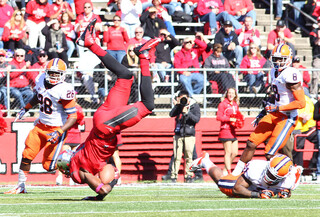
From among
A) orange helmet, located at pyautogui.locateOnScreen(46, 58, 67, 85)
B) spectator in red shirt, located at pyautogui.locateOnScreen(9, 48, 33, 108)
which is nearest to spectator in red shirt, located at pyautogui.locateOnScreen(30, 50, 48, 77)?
spectator in red shirt, located at pyautogui.locateOnScreen(9, 48, 33, 108)

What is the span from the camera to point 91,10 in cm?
1772

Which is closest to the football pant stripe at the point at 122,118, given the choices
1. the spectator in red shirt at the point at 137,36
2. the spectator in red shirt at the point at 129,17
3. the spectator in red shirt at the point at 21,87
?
the spectator in red shirt at the point at 21,87

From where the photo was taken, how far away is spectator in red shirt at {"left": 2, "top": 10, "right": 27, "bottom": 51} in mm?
16891

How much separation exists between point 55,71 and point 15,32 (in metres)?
6.39

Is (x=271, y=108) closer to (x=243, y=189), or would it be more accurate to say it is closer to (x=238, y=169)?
(x=238, y=169)

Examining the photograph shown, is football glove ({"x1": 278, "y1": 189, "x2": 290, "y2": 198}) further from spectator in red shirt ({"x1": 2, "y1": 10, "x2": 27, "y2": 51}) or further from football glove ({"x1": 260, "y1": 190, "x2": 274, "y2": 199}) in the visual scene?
spectator in red shirt ({"x1": 2, "y1": 10, "x2": 27, "y2": 51})

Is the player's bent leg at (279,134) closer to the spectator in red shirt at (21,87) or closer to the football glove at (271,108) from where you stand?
the football glove at (271,108)

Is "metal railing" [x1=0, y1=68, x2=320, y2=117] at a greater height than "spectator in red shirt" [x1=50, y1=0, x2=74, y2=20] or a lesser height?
lesser

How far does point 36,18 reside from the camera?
1762cm

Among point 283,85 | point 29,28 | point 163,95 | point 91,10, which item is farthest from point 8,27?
point 283,85

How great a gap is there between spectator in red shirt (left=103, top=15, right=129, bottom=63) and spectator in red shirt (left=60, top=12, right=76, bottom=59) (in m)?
0.78

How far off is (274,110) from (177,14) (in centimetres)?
882

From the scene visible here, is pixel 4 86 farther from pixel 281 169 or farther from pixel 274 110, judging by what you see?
pixel 281 169

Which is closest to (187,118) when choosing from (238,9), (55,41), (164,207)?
(55,41)
